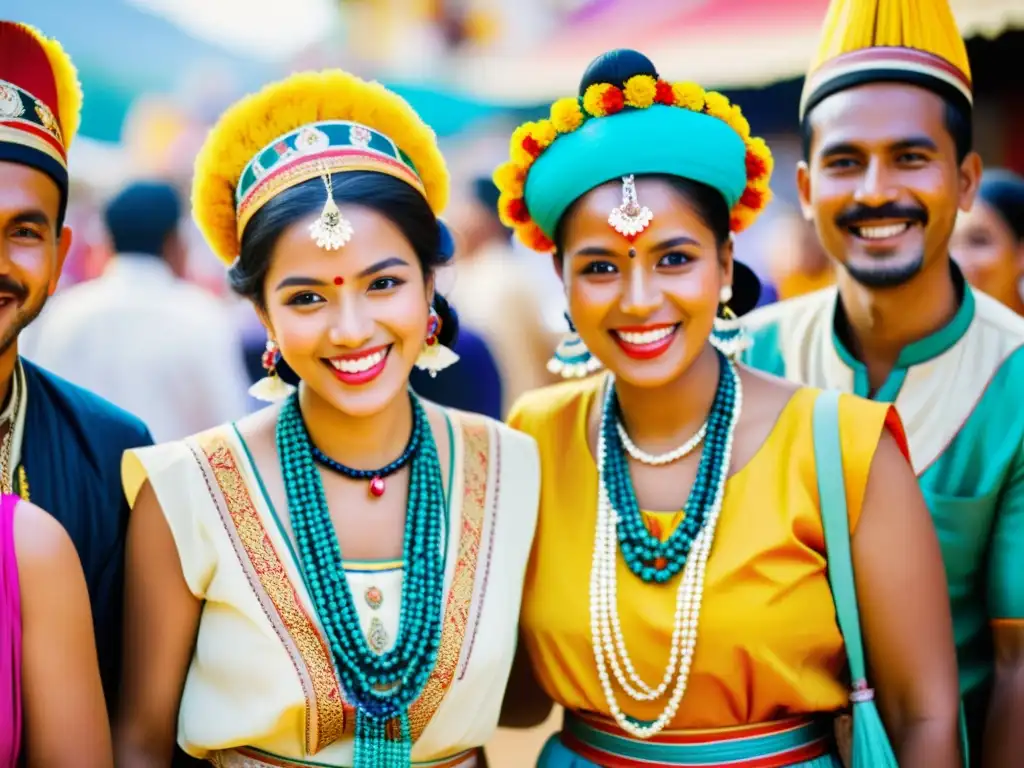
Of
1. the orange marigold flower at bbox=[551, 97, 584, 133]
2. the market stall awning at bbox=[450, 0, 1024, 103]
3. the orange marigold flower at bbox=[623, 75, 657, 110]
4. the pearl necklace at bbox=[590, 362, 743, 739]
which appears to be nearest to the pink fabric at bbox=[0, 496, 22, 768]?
the pearl necklace at bbox=[590, 362, 743, 739]

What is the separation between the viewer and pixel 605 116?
2570mm

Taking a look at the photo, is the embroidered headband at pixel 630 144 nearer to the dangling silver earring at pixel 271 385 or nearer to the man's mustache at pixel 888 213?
the man's mustache at pixel 888 213

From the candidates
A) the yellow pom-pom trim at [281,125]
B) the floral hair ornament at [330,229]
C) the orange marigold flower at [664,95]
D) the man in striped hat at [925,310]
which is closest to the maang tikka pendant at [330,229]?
the floral hair ornament at [330,229]

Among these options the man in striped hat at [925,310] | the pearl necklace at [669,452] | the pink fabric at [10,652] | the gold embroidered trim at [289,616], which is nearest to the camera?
the pink fabric at [10,652]

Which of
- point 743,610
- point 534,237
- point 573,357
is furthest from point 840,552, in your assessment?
point 534,237

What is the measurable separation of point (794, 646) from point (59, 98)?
2.03 meters

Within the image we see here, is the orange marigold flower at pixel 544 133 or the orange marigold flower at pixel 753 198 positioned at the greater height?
the orange marigold flower at pixel 544 133

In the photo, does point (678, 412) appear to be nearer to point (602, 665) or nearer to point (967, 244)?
point (602, 665)

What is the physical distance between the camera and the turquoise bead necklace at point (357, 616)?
236 centimetres

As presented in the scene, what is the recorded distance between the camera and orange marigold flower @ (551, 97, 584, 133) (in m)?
2.60

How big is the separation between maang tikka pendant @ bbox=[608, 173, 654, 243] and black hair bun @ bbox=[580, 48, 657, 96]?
0.75 ft

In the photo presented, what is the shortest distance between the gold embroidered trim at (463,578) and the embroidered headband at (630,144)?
1.78ft

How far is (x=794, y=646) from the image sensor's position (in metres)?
2.44

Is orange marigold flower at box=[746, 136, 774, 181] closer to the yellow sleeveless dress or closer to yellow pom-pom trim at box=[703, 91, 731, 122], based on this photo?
yellow pom-pom trim at box=[703, 91, 731, 122]
